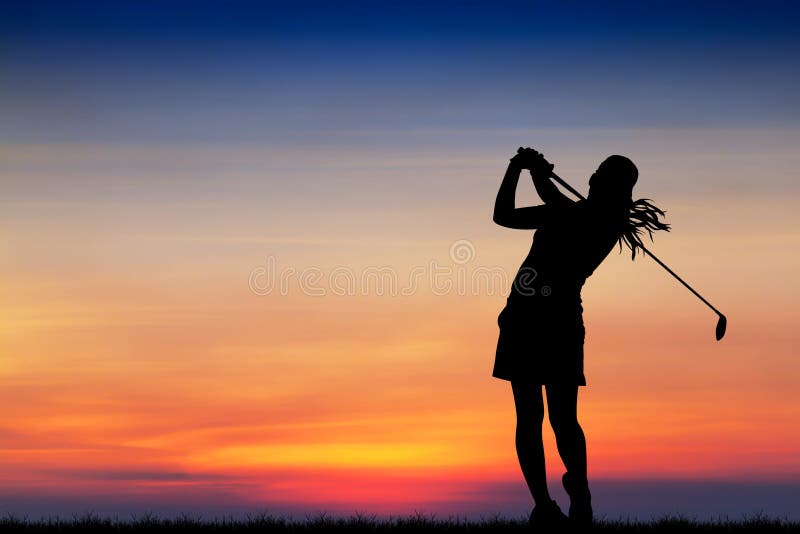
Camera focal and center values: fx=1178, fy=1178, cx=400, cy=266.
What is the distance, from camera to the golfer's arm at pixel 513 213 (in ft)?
32.8

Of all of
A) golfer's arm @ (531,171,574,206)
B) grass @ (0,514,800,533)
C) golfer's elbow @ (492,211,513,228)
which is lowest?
grass @ (0,514,800,533)

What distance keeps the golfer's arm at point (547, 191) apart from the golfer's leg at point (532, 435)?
1.63 meters

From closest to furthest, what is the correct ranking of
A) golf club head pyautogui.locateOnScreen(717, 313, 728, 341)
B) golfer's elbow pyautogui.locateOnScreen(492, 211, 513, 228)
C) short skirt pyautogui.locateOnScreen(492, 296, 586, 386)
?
golfer's elbow pyautogui.locateOnScreen(492, 211, 513, 228)
short skirt pyautogui.locateOnScreen(492, 296, 586, 386)
golf club head pyautogui.locateOnScreen(717, 313, 728, 341)

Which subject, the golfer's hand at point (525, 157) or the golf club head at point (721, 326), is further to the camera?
the golf club head at point (721, 326)

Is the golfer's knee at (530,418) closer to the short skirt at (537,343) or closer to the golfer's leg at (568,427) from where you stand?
the golfer's leg at (568,427)

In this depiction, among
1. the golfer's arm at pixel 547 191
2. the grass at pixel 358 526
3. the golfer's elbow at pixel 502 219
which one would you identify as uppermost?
the golfer's arm at pixel 547 191

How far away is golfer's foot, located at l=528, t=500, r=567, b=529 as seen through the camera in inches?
400

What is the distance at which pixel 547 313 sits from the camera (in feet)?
33.3

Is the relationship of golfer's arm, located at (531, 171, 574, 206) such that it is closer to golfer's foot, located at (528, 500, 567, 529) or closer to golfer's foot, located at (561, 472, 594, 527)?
golfer's foot, located at (561, 472, 594, 527)

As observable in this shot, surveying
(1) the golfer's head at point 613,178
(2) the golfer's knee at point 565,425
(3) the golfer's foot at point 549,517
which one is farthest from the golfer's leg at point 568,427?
(1) the golfer's head at point 613,178

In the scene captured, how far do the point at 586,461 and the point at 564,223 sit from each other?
2.11 m

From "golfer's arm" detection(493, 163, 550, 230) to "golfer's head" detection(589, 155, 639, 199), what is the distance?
21.3 inches

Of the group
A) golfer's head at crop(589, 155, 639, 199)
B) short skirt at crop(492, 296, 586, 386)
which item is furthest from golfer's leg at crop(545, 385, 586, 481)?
golfer's head at crop(589, 155, 639, 199)

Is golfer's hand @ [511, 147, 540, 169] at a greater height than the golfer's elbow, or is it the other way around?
golfer's hand @ [511, 147, 540, 169]
